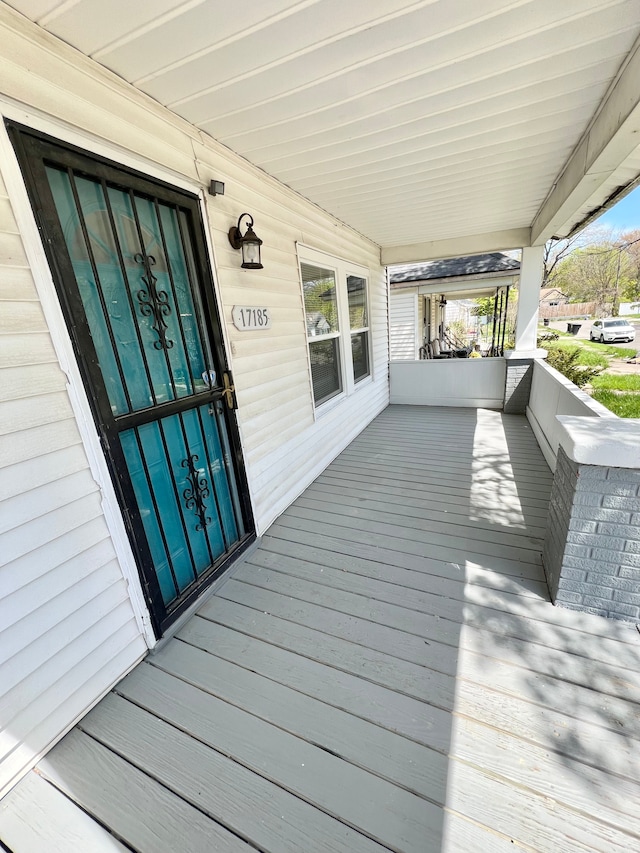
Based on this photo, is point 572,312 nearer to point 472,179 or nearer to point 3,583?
point 472,179

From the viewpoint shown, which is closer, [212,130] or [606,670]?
Result: [606,670]

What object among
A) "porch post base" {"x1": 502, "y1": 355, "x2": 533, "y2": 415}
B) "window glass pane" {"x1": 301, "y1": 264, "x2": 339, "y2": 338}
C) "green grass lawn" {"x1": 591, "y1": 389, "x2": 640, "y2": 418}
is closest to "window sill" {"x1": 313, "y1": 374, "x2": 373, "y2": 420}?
"window glass pane" {"x1": 301, "y1": 264, "x2": 339, "y2": 338}

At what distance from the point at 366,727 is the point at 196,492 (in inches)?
51.9

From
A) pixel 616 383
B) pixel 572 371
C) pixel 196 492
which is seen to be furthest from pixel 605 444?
pixel 616 383

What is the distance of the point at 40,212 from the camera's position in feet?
3.85

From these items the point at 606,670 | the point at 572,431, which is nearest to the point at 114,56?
the point at 572,431

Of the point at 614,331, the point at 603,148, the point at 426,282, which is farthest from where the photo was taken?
the point at 614,331

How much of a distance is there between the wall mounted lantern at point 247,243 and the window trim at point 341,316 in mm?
894

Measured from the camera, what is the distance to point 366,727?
1289 millimetres

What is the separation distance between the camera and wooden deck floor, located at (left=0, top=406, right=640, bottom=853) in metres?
1.04

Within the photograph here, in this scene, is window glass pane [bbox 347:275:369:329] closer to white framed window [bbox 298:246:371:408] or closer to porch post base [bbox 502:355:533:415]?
white framed window [bbox 298:246:371:408]

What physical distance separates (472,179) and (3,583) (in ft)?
12.1

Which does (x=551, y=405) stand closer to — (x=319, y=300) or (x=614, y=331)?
(x=319, y=300)

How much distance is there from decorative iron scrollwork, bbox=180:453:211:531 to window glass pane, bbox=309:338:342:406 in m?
1.63
